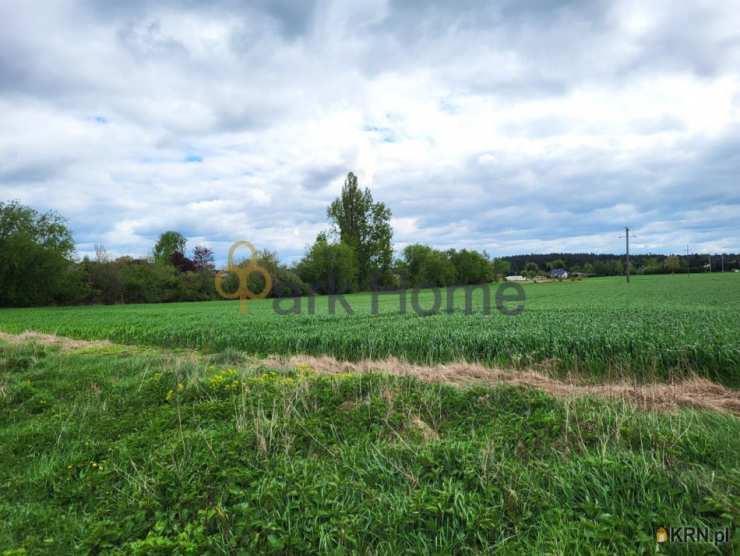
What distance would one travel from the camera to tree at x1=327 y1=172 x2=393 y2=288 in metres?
77.6

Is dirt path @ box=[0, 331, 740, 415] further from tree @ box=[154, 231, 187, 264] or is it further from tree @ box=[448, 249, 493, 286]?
tree @ box=[448, 249, 493, 286]

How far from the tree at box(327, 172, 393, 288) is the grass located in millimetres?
70927

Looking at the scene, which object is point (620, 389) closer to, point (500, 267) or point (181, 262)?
point (181, 262)

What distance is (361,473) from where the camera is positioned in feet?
13.1

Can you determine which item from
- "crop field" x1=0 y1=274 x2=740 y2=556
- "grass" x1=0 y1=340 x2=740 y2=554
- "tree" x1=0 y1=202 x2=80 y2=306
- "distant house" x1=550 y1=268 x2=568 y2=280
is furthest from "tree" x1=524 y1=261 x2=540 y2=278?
"grass" x1=0 y1=340 x2=740 y2=554

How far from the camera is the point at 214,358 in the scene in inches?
401

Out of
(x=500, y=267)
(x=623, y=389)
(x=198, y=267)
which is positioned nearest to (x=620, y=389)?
(x=623, y=389)

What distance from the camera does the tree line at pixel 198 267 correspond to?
4884 centimetres

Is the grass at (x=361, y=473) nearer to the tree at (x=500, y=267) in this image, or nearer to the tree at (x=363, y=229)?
the tree at (x=363, y=229)

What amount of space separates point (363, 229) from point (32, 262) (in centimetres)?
4945

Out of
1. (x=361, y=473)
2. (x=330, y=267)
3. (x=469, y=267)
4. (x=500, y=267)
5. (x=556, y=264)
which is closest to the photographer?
(x=361, y=473)

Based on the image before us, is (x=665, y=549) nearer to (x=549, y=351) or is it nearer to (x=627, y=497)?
(x=627, y=497)

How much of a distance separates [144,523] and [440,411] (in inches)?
Answer: 138

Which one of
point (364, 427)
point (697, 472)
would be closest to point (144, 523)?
point (364, 427)
